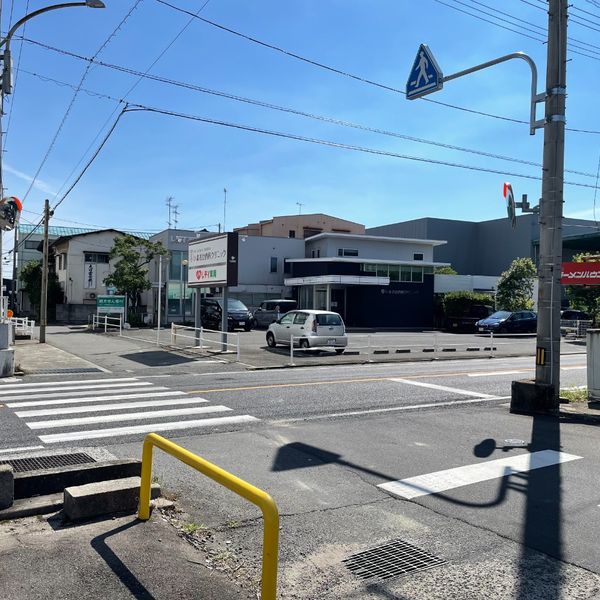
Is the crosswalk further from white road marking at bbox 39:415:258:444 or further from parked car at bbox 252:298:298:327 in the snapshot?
parked car at bbox 252:298:298:327

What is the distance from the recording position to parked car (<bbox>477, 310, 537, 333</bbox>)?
36531 millimetres

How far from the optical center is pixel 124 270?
39906mm

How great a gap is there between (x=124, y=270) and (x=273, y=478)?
118 ft

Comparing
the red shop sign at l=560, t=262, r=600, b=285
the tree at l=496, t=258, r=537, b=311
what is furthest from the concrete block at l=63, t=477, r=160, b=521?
the tree at l=496, t=258, r=537, b=311

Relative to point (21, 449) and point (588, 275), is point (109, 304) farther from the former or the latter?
point (21, 449)

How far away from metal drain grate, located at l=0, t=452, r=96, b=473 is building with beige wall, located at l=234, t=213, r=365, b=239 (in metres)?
63.6

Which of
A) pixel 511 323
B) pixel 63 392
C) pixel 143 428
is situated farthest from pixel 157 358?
pixel 511 323

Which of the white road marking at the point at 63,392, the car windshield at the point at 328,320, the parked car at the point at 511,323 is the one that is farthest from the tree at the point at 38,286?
the white road marking at the point at 63,392

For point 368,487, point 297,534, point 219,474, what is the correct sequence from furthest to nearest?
point 368,487, point 297,534, point 219,474

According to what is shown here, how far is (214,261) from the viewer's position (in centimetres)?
2167

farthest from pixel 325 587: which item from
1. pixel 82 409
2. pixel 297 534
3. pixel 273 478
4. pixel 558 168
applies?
pixel 558 168

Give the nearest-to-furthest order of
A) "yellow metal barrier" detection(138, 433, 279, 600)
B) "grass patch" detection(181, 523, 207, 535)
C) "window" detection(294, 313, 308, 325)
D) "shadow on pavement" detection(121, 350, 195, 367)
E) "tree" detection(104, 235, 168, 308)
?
"yellow metal barrier" detection(138, 433, 279, 600) → "grass patch" detection(181, 523, 207, 535) → "shadow on pavement" detection(121, 350, 195, 367) → "window" detection(294, 313, 308, 325) → "tree" detection(104, 235, 168, 308)

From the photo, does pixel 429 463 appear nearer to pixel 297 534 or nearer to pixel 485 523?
pixel 485 523

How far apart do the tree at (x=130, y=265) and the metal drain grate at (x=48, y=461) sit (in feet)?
115
